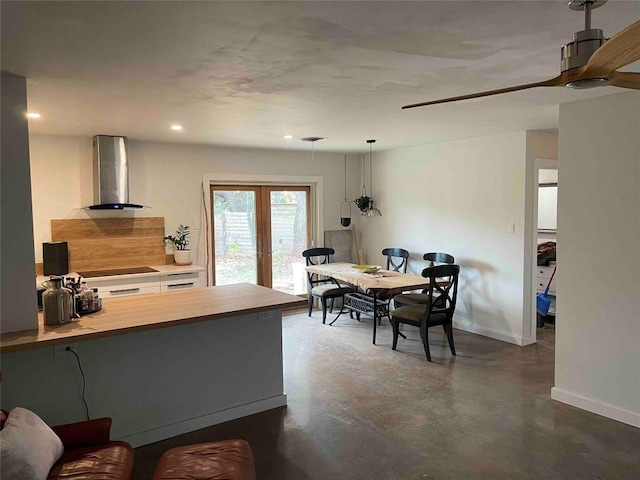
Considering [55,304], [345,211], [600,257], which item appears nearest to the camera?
[55,304]

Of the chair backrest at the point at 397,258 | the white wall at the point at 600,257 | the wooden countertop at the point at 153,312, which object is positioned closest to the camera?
the wooden countertop at the point at 153,312

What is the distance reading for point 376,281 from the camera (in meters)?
5.21

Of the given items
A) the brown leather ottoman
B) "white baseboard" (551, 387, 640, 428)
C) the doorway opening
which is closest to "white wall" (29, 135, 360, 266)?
the doorway opening

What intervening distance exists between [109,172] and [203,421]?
298 cm

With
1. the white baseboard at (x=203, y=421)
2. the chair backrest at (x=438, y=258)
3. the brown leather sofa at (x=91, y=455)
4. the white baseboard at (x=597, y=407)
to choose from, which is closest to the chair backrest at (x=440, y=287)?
the chair backrest at (x=438, y=258)

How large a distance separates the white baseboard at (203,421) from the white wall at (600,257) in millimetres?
2298

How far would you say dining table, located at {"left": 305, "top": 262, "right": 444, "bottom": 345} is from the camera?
5004 mm

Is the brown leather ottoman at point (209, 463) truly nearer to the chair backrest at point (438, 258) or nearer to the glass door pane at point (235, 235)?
the chair backrest at point (438, 258)

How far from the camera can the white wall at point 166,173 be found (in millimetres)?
4992

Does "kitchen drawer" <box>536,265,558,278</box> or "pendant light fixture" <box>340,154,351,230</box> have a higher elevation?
"pendant light fixture" <box>340,154,351,230</box>

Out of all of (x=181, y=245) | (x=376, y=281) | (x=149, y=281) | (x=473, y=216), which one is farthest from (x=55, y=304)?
(x=473, y=216)

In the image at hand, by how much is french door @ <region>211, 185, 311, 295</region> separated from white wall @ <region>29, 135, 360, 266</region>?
0.92ft

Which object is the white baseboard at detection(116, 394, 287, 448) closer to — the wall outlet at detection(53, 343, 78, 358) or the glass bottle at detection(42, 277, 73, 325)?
the wall outlet at detection(53, 343, 78, 358)

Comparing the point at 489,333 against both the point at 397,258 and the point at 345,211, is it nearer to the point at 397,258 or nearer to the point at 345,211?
the point at 397,258
